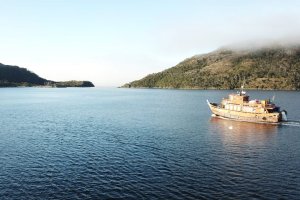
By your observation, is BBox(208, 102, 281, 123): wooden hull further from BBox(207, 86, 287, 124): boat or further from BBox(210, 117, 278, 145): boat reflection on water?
BBox(210, 117, 278, 145): boat reflection on water

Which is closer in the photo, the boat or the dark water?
the dark water

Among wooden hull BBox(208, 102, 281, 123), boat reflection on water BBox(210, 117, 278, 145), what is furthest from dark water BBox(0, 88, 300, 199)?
wooden hull BBox(208, 102, 281, 123)

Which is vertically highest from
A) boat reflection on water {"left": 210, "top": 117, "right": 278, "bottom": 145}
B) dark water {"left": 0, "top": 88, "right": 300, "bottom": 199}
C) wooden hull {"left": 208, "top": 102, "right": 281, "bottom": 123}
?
wooden hull {"left": 208, "top": 102, "right": 281, "bottom": 123}

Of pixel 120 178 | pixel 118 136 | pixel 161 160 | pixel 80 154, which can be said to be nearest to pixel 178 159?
pixel 161 160

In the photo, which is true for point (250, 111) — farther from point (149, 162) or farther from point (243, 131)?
point (149, 162)

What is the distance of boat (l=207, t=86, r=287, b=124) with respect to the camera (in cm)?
13675

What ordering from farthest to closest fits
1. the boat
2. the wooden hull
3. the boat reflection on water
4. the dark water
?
the boat, the wooden hull, the boat reflection on water, the dark water

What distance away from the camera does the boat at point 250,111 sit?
449 feet

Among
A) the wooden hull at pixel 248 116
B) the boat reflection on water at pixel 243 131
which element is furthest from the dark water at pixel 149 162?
the wooden hull at pixel 248 116

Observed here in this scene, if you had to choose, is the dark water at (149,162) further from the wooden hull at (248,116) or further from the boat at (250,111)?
the boat at (250,111)

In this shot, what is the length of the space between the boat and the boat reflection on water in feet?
11.7

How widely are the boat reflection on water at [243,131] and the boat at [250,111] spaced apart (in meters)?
3.58

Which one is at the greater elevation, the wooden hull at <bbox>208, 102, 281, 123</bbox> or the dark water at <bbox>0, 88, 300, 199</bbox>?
the wooden hull at <bbox>208, 102, 281, 123</bbox>

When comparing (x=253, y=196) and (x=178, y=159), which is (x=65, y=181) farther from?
(x=253, y=196)
